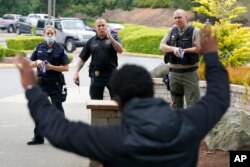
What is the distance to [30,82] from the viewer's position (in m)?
2.79

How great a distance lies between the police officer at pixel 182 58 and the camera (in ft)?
24.7

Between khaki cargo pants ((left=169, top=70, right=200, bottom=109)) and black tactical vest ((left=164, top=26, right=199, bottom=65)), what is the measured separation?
16 cm

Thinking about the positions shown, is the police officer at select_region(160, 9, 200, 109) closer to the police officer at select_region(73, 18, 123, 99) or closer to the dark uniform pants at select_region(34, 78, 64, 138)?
the police officer at select_region(73, 18, 123, 99)

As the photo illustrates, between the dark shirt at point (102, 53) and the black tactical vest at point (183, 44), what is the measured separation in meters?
0.78

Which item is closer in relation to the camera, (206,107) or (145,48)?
(206,107)

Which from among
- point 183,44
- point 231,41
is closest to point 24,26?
point 231,41

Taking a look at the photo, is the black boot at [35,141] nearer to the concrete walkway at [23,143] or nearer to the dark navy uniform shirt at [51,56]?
the concrete walkway at [23,143]

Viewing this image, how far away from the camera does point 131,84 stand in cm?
272

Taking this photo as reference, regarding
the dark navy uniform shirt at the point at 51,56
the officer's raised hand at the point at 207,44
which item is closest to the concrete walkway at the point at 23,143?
the dark navy uniform shirt at the point at 51,56

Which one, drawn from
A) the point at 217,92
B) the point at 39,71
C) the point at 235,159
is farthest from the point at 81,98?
the point at 217,92

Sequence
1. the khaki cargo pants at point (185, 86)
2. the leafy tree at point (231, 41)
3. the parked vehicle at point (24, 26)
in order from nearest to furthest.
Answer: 1. the khaki cargo pants at point (185, 86)
2. the leafy tree at point (231, 41)
3. the parked vehicle at point (24, 26)

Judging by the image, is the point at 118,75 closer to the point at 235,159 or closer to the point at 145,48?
the point at 235,159

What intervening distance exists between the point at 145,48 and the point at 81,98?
19334 millimetres

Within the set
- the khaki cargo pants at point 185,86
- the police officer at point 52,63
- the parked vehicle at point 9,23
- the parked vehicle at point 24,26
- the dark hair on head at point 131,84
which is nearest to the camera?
the dark hair on head at point 131,84
